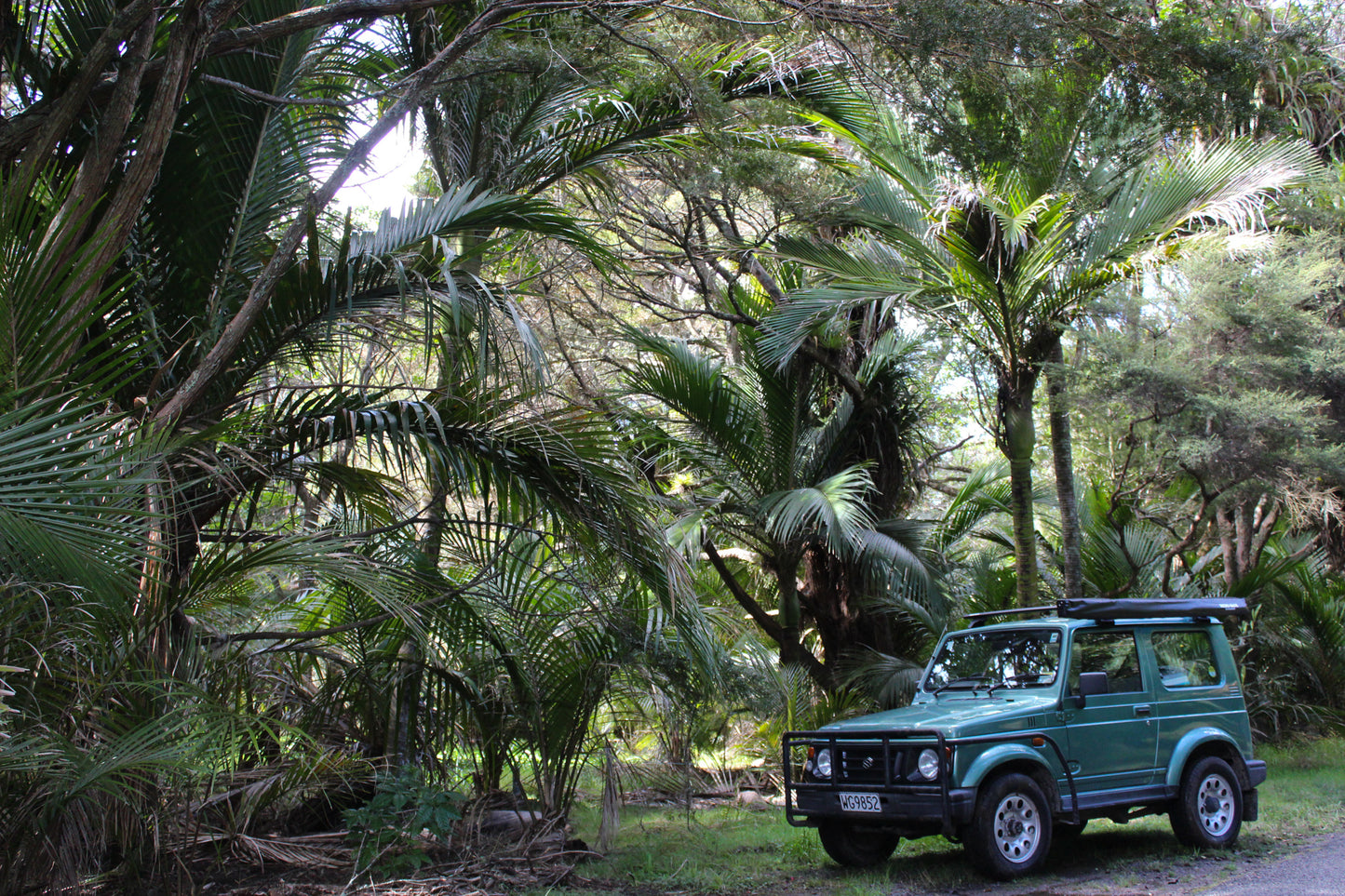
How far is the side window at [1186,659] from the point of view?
278 inches

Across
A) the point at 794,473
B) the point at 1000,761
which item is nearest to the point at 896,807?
the point at 1000,761

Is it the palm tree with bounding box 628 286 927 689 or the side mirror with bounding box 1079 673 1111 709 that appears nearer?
the side mirror with bounding box 1079 673 1111 709

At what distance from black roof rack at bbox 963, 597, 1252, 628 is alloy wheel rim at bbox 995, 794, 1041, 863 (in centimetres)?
143

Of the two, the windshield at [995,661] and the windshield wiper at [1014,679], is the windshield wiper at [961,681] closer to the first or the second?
the windshield at [995,661]

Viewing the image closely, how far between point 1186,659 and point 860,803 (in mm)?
2829

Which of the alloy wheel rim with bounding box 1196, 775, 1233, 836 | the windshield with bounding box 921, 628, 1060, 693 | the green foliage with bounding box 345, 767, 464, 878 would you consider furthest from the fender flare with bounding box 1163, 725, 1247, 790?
the green foliage with bounding box 345, 767, 464, 878

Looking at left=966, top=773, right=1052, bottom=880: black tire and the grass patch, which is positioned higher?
left=966, top=773, right=1052, bottom=880: black tire

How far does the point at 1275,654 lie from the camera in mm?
12930

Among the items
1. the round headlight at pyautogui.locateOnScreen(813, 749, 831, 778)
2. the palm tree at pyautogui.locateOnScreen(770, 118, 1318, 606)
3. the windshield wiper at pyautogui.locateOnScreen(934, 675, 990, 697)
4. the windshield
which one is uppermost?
the palm tree at pyautogui.locateOnScreen(770, 118, 1318, 606)

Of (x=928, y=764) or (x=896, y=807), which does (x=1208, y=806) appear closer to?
(x=928, y=764)

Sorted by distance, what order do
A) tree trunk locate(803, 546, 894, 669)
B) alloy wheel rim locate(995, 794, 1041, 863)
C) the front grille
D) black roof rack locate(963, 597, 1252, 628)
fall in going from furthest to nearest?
tree trunk locate(803, 546, 894, 669)
black roof rack locate(963, 597, 1252, 628)
the front grille
alloy wheel rim locate(995, 794, 1041, 863)

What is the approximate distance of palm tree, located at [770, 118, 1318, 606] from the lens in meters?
8.65

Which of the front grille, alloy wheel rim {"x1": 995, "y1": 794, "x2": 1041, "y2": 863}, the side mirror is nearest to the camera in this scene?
alloy wheel rim {"x1": 995, "y1": 794, "x2": 1041, "y2": 863}

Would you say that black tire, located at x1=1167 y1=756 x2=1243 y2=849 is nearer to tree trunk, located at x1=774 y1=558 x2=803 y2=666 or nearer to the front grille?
the front grille
